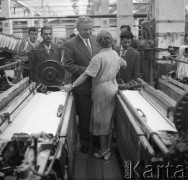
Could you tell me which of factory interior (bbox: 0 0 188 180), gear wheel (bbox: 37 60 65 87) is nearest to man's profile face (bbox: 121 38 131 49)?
factory interior (bbox: 0 0 188 180)

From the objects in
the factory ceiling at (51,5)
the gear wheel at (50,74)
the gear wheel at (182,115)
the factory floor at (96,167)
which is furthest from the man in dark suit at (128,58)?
the factory ceiling at (51,5)

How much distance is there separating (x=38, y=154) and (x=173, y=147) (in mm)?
941

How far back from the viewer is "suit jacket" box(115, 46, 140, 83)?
16.8ft

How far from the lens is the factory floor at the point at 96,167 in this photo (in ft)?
13.1

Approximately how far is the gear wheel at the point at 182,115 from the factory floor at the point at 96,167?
1620mm

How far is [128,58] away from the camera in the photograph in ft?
16.8

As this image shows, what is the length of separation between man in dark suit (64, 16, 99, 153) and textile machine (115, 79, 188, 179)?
1.94 feet

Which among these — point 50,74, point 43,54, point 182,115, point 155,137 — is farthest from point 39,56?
point 182,115

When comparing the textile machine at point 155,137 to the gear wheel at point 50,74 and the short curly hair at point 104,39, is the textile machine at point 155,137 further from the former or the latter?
the gear wheel at point 50,74

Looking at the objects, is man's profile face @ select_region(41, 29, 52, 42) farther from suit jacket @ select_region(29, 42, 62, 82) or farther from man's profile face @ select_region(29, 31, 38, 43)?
man's profile face @ select_region(29, 31, 38, 43)

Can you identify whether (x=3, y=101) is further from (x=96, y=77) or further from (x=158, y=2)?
(x=158, y=2)

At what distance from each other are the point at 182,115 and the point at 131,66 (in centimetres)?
274

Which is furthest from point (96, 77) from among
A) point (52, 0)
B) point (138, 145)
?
point (52, 0)

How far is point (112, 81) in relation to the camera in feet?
14.1
